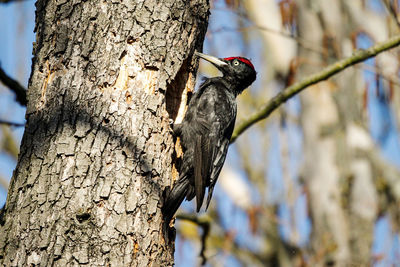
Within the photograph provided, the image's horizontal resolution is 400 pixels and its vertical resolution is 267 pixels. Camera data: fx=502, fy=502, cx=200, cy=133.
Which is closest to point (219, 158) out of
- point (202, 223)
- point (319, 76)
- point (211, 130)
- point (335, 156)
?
point (211, 130)

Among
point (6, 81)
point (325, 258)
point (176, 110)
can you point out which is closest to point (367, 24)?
point (325, 258)

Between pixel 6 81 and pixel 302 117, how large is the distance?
6901 mm

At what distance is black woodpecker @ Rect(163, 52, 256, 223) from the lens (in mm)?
4188

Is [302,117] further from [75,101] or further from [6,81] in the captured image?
[75,101]

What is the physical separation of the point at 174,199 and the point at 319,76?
72.1 inches

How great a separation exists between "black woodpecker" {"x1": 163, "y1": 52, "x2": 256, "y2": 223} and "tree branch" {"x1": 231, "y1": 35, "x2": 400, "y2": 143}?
27cm

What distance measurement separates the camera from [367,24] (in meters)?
11.2

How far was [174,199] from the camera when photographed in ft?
11.5

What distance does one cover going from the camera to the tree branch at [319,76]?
432cm

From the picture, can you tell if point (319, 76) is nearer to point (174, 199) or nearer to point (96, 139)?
point (174, 199)

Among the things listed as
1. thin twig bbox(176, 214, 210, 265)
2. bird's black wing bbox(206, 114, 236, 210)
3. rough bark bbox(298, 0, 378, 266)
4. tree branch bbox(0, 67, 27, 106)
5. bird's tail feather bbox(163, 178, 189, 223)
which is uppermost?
rough bark bbox(298, 0, 378, 266)

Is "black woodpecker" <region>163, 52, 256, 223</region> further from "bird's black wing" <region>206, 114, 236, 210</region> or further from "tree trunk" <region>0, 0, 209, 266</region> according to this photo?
"tree trunk" <region>0, 0, 209, 266</region>

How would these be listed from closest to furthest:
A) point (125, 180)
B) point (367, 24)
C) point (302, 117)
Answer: point (125, 180), point (302, 117), point (367, 24)

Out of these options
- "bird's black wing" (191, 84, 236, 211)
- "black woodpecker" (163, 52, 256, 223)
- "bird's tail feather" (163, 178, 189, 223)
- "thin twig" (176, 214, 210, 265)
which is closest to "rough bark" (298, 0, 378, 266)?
"black woodpecker" (163, 52, 256, 223)
